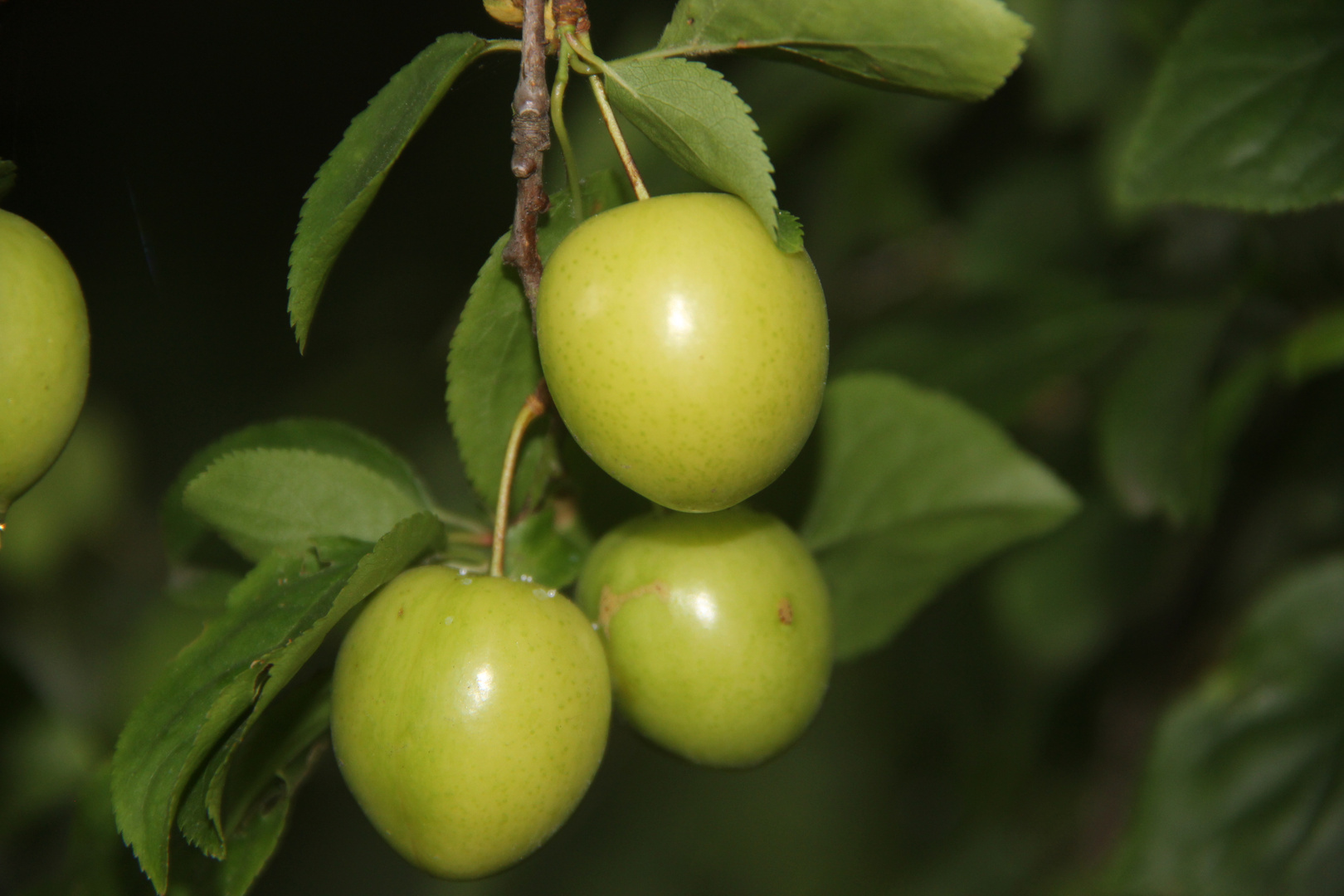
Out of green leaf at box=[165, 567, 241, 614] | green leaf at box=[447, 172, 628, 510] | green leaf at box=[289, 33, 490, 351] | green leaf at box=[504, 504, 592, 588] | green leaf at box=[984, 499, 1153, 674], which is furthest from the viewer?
green leaf at box=[984, 499, 1153, 674]

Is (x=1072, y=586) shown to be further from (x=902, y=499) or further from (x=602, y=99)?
(x=602, y=99)

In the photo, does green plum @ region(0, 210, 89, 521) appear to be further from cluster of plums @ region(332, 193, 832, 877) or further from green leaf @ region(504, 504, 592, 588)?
green leaf @ region(504, 504, 592, 588)

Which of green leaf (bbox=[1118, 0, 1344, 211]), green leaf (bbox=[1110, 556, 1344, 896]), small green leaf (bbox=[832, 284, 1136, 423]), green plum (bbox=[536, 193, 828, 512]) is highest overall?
green plum (bbox=[536, 193, 828, 512])

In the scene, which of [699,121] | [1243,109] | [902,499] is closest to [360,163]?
[699,121]

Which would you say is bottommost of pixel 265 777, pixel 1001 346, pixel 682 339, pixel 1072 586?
pixel 1072 586

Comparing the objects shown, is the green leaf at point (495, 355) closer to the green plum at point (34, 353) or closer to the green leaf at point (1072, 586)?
the green plum at point (34, 353)

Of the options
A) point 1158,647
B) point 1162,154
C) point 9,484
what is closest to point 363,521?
point 9,484

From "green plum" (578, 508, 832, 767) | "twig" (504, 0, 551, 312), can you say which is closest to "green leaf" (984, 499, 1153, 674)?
"green plum" (578, 508, 832, 767)
